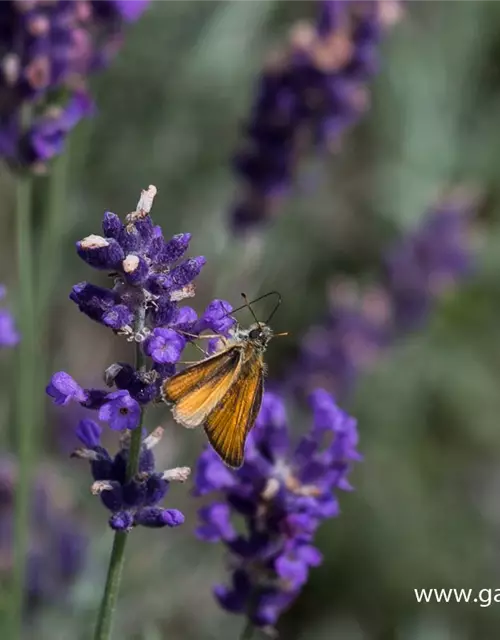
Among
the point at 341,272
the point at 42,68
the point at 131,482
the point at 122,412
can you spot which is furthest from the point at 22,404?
the point at 341,272

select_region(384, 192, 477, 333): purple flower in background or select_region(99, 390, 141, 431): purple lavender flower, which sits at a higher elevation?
select_region(384, 192, 477, 333): purple flower in background

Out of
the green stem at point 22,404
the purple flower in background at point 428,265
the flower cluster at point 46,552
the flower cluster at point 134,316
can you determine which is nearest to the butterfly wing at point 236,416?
the flower cluster at point 134,316

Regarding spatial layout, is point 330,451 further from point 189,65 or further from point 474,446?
point 189,65

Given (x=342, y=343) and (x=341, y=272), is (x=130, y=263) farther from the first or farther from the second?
(x=341, y=272)

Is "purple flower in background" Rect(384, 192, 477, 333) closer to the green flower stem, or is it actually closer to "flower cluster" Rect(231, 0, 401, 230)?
"flower cluster" Rect(231, 0, 401, 230)

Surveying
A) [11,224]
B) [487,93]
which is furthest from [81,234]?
[487,93]

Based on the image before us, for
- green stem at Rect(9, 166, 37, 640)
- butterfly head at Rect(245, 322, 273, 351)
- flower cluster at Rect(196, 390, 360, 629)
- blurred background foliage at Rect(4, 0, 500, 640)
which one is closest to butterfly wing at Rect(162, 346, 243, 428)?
butterfly head at Rect(245, 322, 273, 351)
